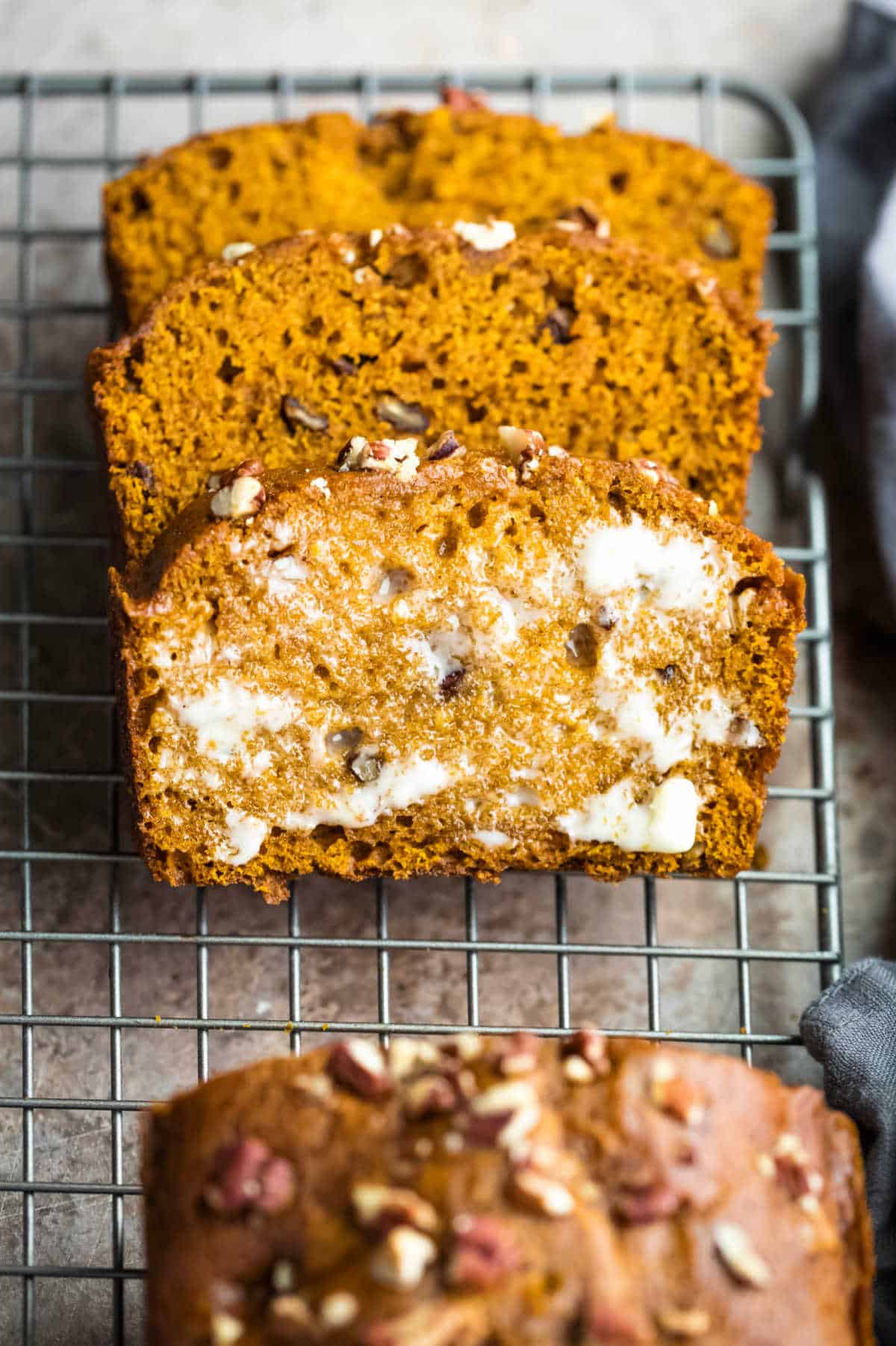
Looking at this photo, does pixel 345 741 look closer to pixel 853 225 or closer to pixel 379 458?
pixel 379 458

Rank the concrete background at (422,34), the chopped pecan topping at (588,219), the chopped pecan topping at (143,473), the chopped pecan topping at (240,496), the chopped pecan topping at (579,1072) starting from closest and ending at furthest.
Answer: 1. the chopped pecan topping at (579,1072)
2. the chopped pecan topping at (240,496)
3. the chopped pecan topping at (143,473)
4. the chopped pecan topping at (588,219)
5. the concrete background at (422,34)

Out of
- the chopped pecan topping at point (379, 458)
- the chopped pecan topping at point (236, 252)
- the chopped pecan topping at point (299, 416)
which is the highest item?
the chopped pecan topping at point (236, 252)

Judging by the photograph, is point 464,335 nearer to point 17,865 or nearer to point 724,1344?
point 17,865

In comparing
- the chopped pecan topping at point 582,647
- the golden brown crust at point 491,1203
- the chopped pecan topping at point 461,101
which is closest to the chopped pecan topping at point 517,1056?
the golden brown crust at point 491,1203

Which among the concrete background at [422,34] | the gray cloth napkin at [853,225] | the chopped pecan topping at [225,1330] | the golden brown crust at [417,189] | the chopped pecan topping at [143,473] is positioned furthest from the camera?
the concrete background at [422,34]

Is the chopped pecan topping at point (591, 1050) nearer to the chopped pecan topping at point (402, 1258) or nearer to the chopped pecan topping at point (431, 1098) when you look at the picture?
the chopped pecan topping at point (431, 1098)

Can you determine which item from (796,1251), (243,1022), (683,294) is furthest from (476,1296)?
(683,294)

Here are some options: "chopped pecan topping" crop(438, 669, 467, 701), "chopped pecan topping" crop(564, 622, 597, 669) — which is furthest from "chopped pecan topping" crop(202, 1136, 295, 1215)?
"chopped pecan topping" crop(564, 622, 597, 669)
